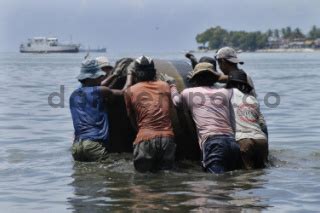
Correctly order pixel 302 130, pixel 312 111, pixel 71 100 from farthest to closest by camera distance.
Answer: pixel 312 111 → pixel 302 130 → pixel 71 100

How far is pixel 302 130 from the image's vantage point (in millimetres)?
18031

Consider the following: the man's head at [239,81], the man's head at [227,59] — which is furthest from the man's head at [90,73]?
the man's head at [239,81]

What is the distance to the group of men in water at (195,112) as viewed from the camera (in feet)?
33.1

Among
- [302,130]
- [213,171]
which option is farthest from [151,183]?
[302,130]

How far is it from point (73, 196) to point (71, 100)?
5.25ft

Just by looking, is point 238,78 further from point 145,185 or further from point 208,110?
point 145,185

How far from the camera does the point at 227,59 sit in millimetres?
10898

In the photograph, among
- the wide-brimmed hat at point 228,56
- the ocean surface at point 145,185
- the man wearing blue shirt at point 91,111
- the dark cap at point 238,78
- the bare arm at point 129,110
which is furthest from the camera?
the wide-brimmed hat at point 228,56

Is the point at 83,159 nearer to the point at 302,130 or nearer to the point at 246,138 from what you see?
the point at 246,138

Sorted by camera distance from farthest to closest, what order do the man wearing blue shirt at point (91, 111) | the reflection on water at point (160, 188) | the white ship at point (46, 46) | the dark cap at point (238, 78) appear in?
1. the white ship at point (46, 46)
2. the man wearing blue shirt at point (91, 111)
3. the dark cap at point (238, 78)
4. the reflection on water at point (160, 188)

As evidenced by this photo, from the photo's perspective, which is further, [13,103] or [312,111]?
[13,103]

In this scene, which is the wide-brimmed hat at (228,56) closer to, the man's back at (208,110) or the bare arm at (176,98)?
the man's back at (208,110)

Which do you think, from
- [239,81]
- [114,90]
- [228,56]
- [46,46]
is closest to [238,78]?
[239,81]

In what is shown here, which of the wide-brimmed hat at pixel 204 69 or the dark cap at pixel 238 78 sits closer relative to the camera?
the wide-brimmed hat at pixel 204 69
